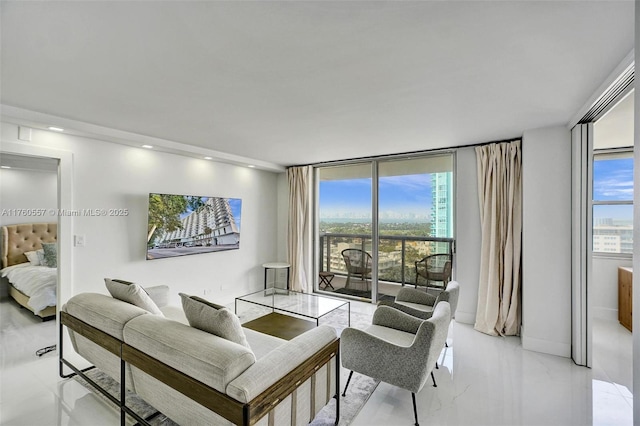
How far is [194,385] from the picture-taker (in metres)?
1.48

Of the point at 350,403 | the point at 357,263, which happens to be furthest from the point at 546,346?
the point at 357,263

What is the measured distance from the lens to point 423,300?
10.5 feet

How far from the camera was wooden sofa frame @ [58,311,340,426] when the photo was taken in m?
1.34

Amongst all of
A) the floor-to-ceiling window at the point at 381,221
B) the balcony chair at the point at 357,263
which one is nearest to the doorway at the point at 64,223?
the floor-to-ceiling window at the point at 381,221

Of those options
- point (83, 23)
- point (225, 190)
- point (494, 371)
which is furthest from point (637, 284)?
point (225, 190)

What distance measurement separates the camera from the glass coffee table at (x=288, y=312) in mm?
3053

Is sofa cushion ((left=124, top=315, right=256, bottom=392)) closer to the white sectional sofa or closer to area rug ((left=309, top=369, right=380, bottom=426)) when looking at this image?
the white sectional sofa

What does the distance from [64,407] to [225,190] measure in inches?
125

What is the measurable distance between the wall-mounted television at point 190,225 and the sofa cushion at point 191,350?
2.10 meters

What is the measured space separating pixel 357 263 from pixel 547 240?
268 centimetres

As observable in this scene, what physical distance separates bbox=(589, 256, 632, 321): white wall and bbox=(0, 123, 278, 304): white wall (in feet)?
16.9

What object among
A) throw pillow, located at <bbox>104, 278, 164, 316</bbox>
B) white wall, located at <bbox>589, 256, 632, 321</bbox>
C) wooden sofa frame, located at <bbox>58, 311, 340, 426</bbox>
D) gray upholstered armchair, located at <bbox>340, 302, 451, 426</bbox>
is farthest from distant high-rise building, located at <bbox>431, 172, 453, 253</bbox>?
throw pillow, located at <bbox>104, 278, 164, 316</bbox>

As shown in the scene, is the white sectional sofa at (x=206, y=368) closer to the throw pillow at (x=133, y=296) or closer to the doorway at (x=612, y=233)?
the throw pillow at (x=133, y=296)

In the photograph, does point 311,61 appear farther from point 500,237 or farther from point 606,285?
point 606,285
